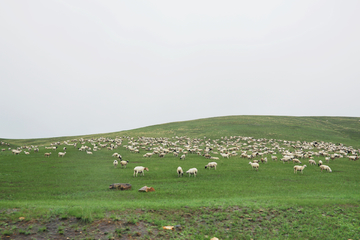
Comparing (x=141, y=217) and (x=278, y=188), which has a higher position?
(x=141, y=217)

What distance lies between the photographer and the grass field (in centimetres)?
Answer: 1225

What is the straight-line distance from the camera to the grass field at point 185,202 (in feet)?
40.2

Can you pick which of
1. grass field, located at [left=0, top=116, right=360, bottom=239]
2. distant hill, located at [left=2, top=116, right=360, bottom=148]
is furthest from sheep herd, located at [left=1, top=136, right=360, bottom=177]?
distant hill, located at [left=2, top=116, right=360, bottom=148]

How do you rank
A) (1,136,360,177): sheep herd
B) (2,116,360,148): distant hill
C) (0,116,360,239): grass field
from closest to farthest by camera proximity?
(0,116,360,239): grass field → (1,136,360,177): sheep herd → (2,116,360,148): distant hill

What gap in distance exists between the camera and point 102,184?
24703mm

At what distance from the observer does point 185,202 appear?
17250 mm

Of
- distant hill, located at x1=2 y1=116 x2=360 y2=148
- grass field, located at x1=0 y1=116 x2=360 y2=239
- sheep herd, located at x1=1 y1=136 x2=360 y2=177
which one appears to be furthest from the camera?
distant hill, located at x1=2 y1=116 x2=360 y2=148

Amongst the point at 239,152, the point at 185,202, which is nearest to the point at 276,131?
the point at 239,152

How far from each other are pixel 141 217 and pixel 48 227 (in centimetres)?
516

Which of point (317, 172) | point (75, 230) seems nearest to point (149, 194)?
point (75, 230)

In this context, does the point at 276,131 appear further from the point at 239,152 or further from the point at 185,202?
the point at 185,202

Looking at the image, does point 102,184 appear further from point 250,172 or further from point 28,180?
point 250,172

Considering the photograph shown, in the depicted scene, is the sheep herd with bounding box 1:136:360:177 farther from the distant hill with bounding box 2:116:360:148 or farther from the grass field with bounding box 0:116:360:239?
the distant hill with bounding box 2:116:360:148

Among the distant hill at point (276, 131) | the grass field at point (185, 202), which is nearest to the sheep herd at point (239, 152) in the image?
the grass field at point (185, 202)
